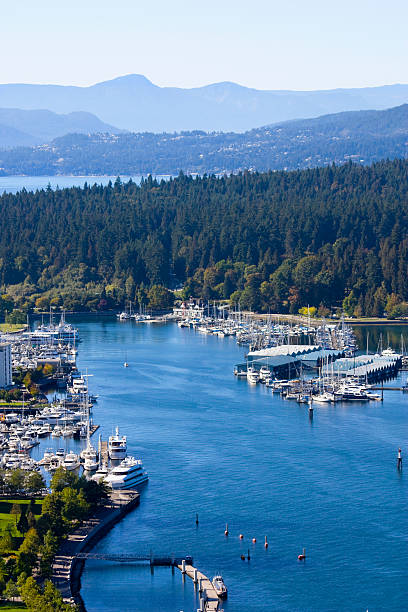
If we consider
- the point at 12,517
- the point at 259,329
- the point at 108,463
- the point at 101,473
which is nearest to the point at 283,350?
the point at 259,329

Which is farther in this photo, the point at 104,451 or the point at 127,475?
the point at 104,451

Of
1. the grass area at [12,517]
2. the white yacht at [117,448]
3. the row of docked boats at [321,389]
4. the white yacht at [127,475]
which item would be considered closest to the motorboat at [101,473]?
the white yacht at [127,475]

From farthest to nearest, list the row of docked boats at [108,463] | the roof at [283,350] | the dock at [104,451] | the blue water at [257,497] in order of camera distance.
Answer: the roof at [283,350]
the dock at [104,451]
the row of docked boats at [108,463]
the blue water at [257,497]

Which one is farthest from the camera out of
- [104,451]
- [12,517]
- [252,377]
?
[252,377]

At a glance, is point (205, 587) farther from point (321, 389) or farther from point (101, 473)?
point (321, 389)

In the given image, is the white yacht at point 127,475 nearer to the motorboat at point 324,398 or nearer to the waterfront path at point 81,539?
the waterfront path at point 81,539

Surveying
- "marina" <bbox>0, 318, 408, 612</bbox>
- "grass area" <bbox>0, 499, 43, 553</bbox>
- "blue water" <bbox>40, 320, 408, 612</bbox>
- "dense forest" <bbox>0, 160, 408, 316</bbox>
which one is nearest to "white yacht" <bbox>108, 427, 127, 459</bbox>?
"marina" <bbox>0, 318, 408, 612</bbox>
